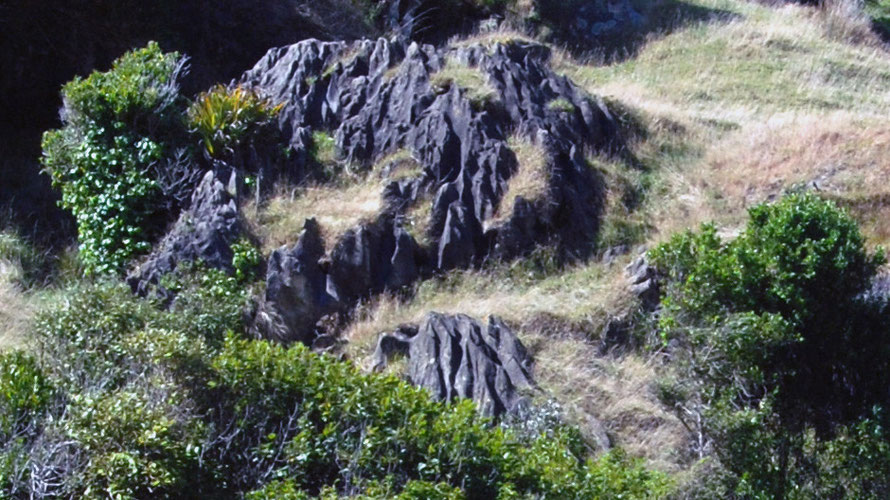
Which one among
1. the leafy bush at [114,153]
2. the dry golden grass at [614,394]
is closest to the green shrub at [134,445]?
the dry golden grass at [614,394]

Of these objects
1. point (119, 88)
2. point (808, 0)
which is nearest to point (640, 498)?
point (119, 88)

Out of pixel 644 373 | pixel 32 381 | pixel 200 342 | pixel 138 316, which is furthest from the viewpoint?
pixel 644 373

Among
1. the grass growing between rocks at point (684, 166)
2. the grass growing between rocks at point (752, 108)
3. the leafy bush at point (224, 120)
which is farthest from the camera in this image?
the grass growing between rocks at point (752, 108)

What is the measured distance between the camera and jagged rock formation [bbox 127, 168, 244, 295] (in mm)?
14297

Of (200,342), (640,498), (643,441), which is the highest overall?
(200,342)

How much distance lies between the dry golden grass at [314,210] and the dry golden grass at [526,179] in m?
1.62

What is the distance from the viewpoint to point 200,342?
10.5m

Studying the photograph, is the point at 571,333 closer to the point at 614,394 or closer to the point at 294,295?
the point at 614,394

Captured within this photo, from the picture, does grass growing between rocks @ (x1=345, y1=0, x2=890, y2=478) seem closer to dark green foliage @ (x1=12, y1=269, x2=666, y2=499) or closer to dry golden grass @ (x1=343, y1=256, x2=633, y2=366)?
dry golden grass @ (x1=343, y1=256, x2=633, y2=366)

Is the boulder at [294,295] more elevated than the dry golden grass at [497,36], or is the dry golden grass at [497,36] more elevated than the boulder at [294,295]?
the dry golden grass at [497,36]

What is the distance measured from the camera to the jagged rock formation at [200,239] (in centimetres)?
1430

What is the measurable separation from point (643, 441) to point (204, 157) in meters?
7.07

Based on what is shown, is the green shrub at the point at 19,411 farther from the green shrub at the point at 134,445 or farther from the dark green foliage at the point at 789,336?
the dark green foliage at the point at 789,336

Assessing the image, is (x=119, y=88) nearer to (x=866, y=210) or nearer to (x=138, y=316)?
(x=138, y=316)
